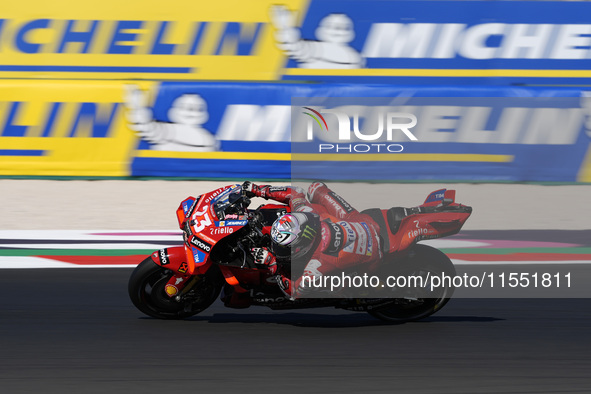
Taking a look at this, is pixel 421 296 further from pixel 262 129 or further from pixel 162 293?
pixel 262 129

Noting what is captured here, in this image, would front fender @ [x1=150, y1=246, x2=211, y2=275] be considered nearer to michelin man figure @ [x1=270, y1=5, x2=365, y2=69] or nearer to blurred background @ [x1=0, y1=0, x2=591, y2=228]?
blurred background @ [x1=0, y1=0, x2=591, y2=228]

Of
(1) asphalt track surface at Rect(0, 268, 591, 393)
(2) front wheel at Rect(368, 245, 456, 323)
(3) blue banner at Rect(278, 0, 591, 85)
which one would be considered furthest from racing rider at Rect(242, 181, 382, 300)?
(3) blue banner at Rect(278, 0, 591, 85)

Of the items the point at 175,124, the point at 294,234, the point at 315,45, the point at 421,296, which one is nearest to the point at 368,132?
the point at 315,45

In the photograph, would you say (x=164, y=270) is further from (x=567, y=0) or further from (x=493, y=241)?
(x=567, y=0)

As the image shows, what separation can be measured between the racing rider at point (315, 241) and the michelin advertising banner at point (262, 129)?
17.5ft

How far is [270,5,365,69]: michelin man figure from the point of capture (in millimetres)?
11359

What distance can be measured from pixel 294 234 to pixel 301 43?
6.86 m

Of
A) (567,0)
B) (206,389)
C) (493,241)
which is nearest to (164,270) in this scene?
(206,389)

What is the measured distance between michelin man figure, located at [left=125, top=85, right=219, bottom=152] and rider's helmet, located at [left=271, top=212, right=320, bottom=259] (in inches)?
234

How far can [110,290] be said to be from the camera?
21.3 feet

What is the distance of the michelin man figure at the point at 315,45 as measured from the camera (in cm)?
1136

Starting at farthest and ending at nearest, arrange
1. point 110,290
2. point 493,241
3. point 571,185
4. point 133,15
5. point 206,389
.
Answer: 1. point 133,15
2. point 571,185
3. point 493,241
4. point 110,290
5. point 206,389

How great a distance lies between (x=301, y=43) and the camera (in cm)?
1138

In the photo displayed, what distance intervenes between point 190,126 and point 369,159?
2426 mm
